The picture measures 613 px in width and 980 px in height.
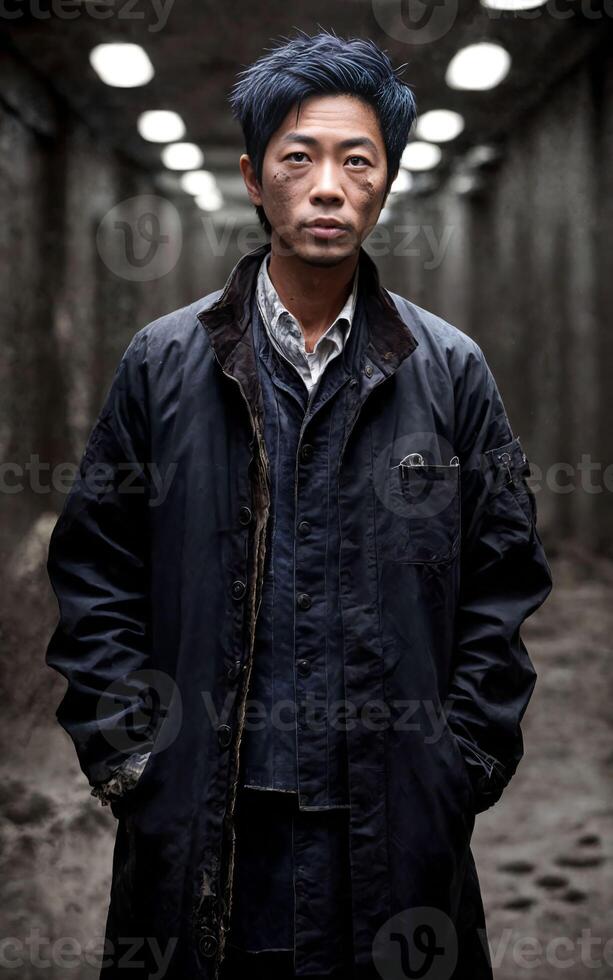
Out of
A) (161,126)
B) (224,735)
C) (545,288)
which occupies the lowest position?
(224,735)

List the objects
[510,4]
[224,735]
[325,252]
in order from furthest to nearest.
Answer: [510,4], [325,252], [224,735]

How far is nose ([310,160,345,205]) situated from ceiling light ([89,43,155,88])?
2271 millimetres

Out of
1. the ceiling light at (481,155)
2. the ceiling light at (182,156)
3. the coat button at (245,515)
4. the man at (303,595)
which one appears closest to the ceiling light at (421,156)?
the ceiling light at (481,155)

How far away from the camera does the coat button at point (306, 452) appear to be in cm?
154

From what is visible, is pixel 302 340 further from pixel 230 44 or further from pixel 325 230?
pixel 230 44

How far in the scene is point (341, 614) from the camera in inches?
59.2

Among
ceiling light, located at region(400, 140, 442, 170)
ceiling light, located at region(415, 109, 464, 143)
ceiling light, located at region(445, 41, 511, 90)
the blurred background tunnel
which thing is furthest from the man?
ceiling light, located at region(400, 140, 442, 170)

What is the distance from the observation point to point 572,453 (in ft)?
13.6

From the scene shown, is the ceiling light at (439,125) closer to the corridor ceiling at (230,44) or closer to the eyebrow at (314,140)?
the corridor ceiling at (230,44)

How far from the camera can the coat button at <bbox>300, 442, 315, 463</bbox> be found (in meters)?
1.54

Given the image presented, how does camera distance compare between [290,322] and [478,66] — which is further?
[478,66]

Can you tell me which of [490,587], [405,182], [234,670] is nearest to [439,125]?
[405,182]

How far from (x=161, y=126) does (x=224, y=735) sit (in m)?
3.10

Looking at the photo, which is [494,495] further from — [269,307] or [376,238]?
[376,238]
